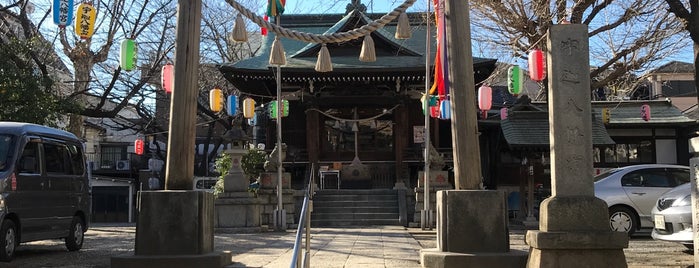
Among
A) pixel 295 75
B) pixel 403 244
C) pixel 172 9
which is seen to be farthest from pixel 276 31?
pixel 172 9

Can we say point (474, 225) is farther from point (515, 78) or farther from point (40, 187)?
point (515, 78)

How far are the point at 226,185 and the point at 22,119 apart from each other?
4773mm

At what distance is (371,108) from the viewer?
73.3 feet

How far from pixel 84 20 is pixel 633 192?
→ 11486 mm

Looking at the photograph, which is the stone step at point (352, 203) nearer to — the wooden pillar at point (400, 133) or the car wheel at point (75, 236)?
the wooden pillar at point (400, 133)

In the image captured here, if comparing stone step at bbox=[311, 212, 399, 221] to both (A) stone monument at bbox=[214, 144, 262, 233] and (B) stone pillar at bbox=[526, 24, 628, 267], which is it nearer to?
(A) stone monument at bbox=[214, 144, 262, 233]

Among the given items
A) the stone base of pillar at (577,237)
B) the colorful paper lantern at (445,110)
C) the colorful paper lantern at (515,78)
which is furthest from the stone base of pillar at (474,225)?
the colorful paper lantern at (445,110)

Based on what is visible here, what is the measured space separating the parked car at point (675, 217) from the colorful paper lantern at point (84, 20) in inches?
408

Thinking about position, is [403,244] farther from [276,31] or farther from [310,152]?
[310,152]

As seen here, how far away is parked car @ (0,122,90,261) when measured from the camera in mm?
8070

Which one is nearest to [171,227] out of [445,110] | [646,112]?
[445,110]

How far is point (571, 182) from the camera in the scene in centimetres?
584

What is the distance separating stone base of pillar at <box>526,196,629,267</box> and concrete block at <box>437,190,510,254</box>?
0.49 metres

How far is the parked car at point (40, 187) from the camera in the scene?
8.07 metres
